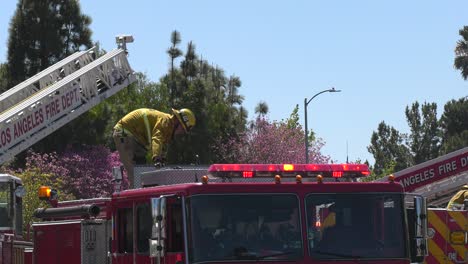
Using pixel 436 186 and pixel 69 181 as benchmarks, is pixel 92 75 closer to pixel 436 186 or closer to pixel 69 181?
pixel 436 186

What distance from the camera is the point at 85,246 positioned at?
13.3 meters

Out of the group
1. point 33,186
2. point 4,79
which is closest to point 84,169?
point 4,79

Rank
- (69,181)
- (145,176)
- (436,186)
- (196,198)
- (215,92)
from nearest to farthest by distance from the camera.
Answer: (196,198), (145,176), (436,186), (69,181), (215,92)

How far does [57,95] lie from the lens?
2814 centimetres

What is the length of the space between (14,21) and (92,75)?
18.4 m

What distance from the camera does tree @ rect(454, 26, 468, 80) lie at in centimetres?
7675

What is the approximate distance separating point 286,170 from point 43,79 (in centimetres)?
1829

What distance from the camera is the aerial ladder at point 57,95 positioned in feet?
85.7

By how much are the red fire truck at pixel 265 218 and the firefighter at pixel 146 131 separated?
1902mm

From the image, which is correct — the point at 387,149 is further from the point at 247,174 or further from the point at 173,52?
the point at 247,174

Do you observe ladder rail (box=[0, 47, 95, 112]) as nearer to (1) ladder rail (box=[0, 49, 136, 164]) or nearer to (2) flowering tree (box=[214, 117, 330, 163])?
(1) ladder rail (box=[0, 49, 136, 164])

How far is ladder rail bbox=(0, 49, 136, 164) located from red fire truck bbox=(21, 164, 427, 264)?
13625 millimetres

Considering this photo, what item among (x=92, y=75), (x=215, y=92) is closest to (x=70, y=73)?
(x=92, y=75)

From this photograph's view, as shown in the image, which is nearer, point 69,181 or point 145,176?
point 145,176
